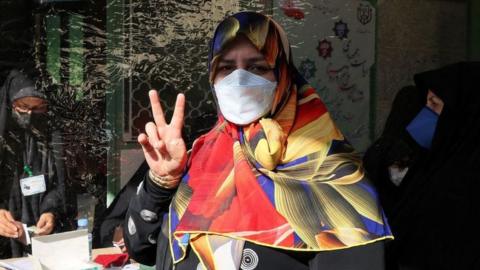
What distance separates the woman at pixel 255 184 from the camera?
132 centimetres

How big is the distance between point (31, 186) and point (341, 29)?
1864mm

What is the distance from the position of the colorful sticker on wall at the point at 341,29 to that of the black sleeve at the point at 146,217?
2.15m

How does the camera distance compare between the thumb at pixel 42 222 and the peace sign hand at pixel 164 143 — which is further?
the thumb at pixel 42 222

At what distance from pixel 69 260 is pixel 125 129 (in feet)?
3.04

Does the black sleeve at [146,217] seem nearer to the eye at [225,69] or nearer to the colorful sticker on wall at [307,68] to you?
the eye at [225,69]

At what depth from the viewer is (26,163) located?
2590mm

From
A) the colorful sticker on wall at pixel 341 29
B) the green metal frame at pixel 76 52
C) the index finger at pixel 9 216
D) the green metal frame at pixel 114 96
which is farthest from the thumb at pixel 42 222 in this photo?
the colorful sticker on wall at pixel 341 29

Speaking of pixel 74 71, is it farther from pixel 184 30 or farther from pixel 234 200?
pixel 234 200

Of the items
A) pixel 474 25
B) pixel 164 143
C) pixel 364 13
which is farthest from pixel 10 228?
pixel 474 25

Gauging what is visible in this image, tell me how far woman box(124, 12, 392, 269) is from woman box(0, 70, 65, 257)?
1222mm

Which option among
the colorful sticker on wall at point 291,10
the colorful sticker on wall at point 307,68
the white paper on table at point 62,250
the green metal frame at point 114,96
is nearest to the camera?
the white paper on table at point 62,250

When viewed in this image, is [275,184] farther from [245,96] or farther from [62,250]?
[62,250]

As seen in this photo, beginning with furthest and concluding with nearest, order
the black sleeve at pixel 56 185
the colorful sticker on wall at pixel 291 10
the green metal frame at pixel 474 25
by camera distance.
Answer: the green metal frame at pixel 474 25
the colorful sticker on wall at pixel 291 10
the black sleeve at pixel 56 185

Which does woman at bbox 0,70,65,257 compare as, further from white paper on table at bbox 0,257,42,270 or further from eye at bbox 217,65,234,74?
eye at bbox 217,65,234,74
